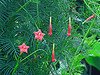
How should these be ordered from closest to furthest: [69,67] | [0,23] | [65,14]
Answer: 1. [0,23]
2. [65,14]
3. [69,67]

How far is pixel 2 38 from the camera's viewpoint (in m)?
1.40

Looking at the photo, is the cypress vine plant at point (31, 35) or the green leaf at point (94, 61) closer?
the cypress vine plant at point (31, 35)

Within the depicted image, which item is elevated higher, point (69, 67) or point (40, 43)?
point (40, 43)

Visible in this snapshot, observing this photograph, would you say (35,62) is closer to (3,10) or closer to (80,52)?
(3,10)

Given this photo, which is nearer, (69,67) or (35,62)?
(35,62)

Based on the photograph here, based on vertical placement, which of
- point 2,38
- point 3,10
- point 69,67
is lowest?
point 69,67

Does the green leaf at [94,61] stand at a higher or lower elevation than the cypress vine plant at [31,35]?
lower

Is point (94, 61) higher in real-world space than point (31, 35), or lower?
lower

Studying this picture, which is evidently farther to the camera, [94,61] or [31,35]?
[94,61]

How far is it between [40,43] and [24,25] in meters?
0.11

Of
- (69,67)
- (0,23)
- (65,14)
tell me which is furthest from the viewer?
(69,67)

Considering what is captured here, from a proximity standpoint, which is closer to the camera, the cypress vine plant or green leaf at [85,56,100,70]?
the cypress vine plant

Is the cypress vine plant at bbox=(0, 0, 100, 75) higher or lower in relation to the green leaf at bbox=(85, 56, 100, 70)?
higher

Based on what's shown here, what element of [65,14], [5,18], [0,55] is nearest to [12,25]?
[5,18]
